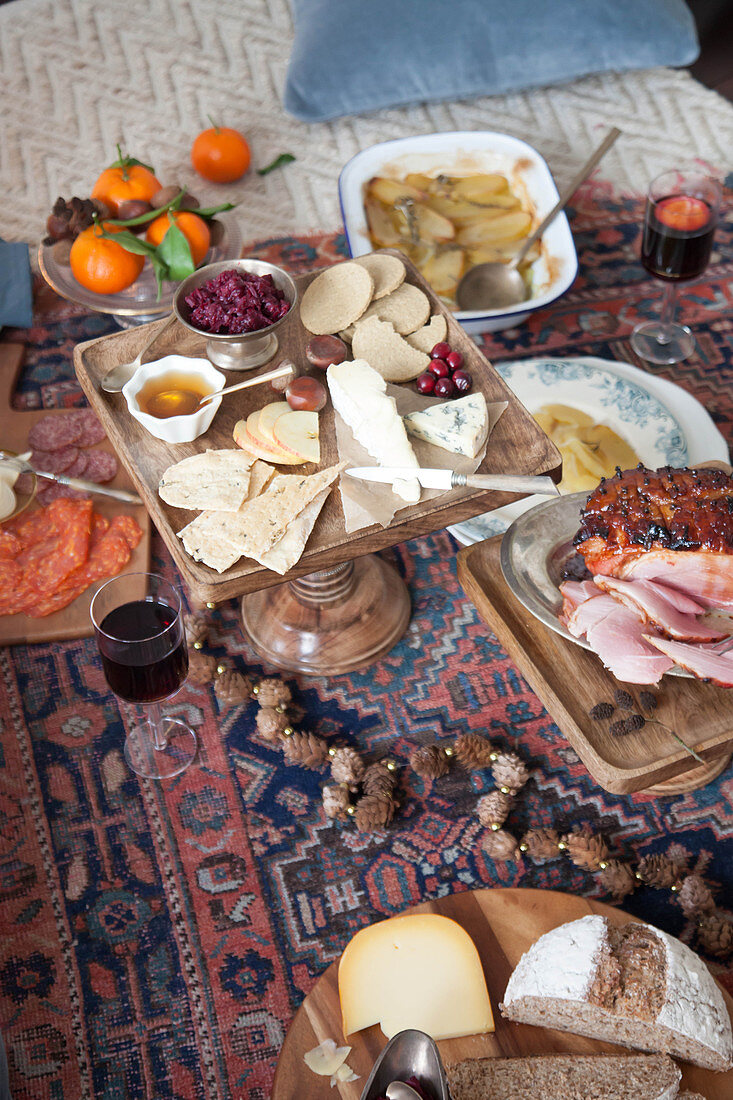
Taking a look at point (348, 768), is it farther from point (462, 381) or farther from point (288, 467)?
point (462, 381)

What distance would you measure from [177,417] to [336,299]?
394 millimetres

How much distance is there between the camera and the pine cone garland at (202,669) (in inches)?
71.9

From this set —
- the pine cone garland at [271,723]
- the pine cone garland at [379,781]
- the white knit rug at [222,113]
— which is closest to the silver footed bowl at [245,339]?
the pine cone garland at [271,723]

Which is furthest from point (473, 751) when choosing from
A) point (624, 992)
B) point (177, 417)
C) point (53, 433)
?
point (53, 433)

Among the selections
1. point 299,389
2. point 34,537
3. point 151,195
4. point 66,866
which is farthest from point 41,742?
point 151,195

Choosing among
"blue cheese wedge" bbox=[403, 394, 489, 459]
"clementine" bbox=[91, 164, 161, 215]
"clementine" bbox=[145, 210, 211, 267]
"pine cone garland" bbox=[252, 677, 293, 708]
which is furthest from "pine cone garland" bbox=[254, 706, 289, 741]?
"clementine" bbox=[91, 164, 161, 215]

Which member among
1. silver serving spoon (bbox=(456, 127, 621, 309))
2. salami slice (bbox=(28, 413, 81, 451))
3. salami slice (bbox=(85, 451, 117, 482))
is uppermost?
silver serving spoon (bbox=(456, 127, 621, 309))

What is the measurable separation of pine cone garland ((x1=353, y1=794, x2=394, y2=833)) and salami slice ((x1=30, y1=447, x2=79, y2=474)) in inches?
37.9

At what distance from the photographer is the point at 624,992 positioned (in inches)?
48.7

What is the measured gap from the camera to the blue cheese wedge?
4.68ft

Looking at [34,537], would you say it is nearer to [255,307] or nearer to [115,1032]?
[255,307]

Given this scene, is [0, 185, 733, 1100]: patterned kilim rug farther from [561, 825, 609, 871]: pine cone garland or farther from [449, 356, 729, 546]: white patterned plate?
[449, 356, 729, 546]: white patterned plate

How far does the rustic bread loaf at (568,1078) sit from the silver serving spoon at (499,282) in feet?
5.34

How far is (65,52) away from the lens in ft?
Result: 9.70
